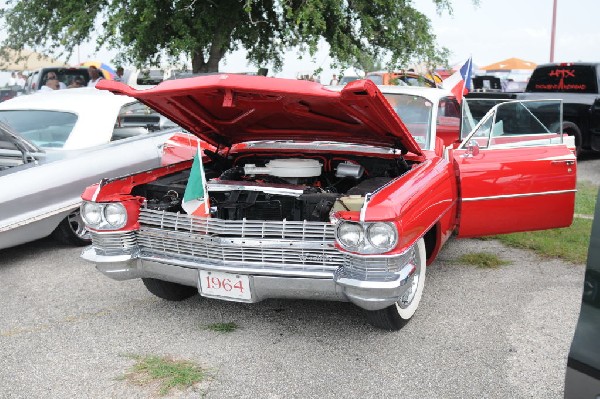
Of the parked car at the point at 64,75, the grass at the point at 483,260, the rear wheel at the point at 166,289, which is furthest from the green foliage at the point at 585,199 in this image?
the parked car at the point at 64,75

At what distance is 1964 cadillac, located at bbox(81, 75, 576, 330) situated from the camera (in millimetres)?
3330

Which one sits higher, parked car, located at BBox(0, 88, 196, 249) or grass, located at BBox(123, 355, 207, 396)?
parked car, located at BBox(0, 88, 196, 249)

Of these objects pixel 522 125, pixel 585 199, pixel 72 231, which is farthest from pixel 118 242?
pixel 585 199

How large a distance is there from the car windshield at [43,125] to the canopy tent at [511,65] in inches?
987

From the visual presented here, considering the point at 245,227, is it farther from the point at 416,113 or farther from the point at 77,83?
the point at 77,83

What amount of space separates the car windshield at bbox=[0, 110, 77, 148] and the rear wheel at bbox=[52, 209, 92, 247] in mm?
764

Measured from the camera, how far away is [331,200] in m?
3.68

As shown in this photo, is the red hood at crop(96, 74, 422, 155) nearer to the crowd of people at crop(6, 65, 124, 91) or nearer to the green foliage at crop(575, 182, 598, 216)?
the green foliage at crop(575, 182, 598, 216)

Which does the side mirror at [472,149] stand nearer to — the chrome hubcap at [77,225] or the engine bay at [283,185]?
the engine bay at [283,185]

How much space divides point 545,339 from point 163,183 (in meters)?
2.62

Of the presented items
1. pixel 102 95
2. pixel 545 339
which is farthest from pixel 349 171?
pixel 102 95

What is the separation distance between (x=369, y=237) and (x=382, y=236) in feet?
0.22

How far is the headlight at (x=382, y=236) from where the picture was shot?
3217 mm

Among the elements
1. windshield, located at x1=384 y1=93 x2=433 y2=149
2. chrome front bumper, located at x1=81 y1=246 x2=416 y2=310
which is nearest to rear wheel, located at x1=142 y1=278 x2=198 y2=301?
chrome front bumper, located at x1=81 y1=246 x2=416 y2=310
